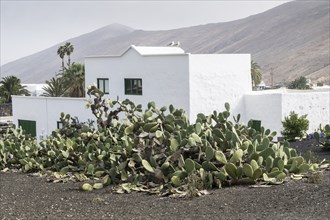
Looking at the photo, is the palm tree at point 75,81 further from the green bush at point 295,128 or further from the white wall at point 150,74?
the green bush at point 295,128

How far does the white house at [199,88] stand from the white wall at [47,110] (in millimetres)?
96

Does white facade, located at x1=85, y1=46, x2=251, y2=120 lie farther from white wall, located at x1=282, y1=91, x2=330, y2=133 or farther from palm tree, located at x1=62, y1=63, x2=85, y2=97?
palm tree, located at x1=62, y1=63, x2=85, y2=97

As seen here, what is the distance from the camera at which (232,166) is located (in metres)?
10.1

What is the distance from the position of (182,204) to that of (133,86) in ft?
84.7

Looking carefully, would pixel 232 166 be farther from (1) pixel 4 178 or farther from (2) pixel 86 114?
(2) pixel 86 114

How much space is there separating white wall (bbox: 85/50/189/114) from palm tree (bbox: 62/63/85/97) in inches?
712

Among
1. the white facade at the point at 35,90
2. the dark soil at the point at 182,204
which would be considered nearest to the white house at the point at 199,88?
Answer: the dark soil at the point at 182,204

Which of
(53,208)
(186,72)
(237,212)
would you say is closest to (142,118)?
(53,208)

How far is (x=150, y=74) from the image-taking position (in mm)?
33375

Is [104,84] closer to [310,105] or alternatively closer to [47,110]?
[47,110]

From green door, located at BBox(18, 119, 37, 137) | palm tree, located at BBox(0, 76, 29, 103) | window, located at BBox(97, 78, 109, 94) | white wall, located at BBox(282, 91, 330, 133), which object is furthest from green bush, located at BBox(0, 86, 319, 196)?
palm tree, located at BBox(0, 76, 29, 103)

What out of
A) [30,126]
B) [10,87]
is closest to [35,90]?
[10,87]

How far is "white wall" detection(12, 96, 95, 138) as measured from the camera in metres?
35.8

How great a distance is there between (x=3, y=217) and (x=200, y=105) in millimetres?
23783
